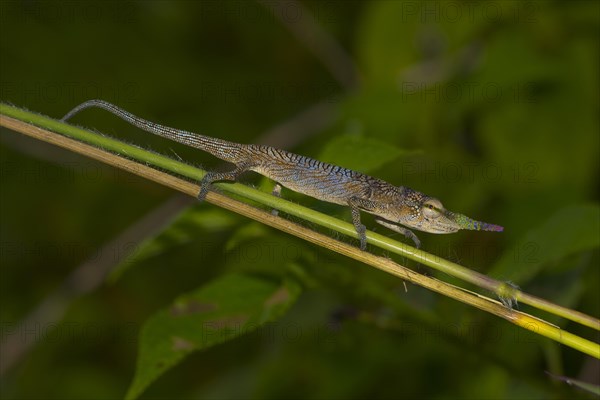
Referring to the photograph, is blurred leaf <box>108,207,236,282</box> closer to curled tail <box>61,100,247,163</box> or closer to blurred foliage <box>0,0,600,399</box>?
blurred foliage <box>0,0,600,399</box>

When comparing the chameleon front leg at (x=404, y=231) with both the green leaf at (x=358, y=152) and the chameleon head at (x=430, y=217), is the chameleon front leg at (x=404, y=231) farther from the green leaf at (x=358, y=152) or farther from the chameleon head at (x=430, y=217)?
the green leaf at (x=358, y=152)

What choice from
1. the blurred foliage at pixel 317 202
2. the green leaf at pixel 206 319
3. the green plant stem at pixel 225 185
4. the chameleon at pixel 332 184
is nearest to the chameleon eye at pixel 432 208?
the chameleon at pixel 332 184

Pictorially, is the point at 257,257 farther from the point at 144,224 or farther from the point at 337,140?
the point at 144,224

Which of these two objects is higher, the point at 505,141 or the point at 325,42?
the point at 325,42

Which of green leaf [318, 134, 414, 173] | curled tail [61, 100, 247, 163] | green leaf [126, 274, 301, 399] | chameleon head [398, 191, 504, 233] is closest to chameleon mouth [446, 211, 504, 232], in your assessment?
chameleon head [398, 191, 504, 233]

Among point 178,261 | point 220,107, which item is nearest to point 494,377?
point 178,261

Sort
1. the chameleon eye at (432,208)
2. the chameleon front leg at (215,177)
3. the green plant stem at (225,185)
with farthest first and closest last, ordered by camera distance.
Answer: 1. the chameleon eye at (432,208)
2. the chameleon front leg at (215,177)
3. the green plant stem at (225,185)
